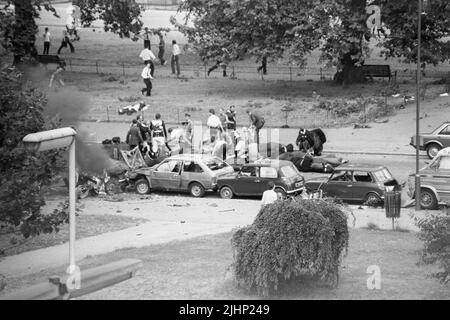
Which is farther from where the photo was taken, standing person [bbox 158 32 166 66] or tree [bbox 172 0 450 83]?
standing person [bbox 158 32 166 66]

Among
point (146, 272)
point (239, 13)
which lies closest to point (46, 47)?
point (239, 13)

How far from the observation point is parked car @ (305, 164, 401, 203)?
90.1 ft

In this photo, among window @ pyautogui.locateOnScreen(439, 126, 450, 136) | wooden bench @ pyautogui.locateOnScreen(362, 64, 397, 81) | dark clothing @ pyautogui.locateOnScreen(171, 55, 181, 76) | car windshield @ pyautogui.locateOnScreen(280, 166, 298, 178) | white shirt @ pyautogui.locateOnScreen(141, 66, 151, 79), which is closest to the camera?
car windshield @ pyautogui.locateOnScreen(280, 166, 298, 178)

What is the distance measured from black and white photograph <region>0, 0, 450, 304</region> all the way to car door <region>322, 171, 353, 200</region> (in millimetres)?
46

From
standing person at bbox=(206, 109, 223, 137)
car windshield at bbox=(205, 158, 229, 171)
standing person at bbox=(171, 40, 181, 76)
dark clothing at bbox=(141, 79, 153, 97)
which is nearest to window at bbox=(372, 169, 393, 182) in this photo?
car windshield at bbox=(205, 158, 229, 171)

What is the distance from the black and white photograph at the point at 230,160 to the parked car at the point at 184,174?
0.05m

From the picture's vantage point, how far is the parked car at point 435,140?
33156mm

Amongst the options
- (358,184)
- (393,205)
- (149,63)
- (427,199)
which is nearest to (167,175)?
(358,184)

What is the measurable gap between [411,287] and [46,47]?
3686 cm

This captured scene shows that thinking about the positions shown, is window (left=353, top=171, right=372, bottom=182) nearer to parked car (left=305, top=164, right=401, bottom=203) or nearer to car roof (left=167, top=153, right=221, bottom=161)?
parked car (left=305, top=164, right=401, bottom=203)

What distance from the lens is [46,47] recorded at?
51375mm

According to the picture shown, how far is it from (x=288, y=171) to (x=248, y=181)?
1252mm

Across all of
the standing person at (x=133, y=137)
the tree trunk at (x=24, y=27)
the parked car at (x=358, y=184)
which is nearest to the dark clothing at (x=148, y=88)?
the tree trunk at (x=24, y=27)

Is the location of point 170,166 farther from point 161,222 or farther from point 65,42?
point 65,42
